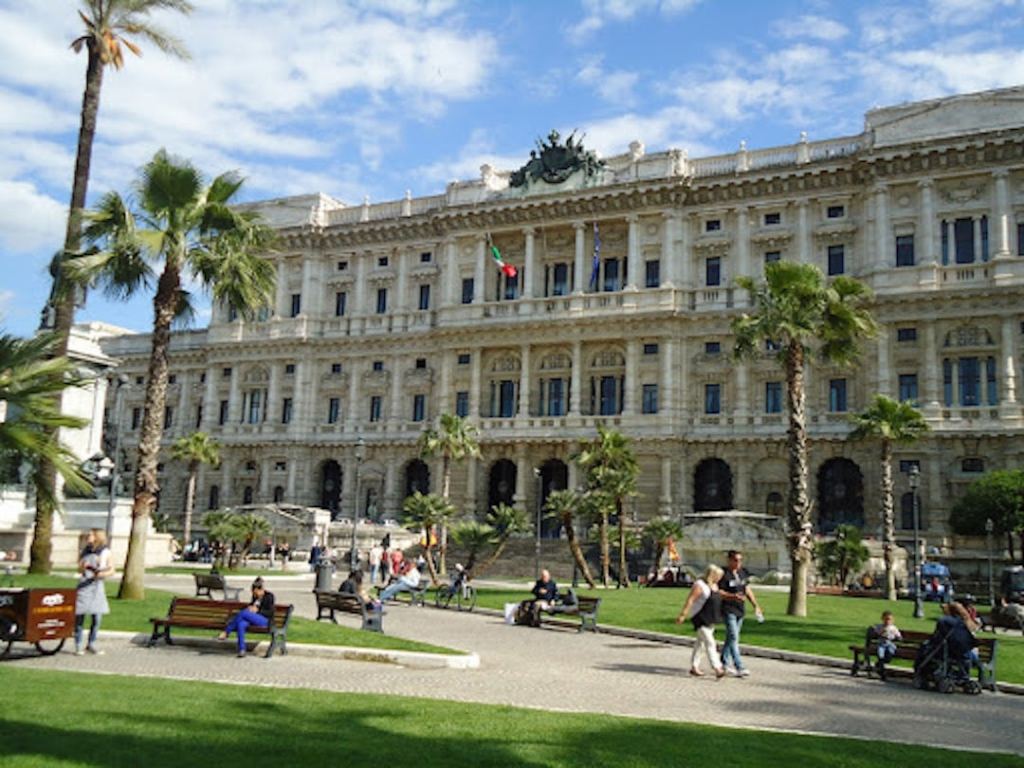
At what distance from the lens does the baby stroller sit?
14633mm

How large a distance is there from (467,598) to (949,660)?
15.0 meters

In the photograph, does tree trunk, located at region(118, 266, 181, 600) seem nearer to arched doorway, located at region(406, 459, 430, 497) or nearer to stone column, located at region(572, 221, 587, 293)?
stone column, located at region(572, 221, 587, 293)

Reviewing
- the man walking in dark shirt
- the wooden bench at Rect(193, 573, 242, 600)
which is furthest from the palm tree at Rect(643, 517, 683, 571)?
the man walking in dark shirt

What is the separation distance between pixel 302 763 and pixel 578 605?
47.7 feet

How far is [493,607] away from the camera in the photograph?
87.7ft

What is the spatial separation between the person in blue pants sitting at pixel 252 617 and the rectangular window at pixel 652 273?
132ft

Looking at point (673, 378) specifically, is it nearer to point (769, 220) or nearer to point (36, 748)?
point (769, 220)

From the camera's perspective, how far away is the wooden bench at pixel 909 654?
1511cm

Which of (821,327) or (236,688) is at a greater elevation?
(821,327)

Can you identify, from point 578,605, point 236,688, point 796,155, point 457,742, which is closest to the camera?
point 457,742

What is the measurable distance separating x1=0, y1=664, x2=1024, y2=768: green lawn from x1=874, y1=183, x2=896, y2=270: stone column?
4125cm

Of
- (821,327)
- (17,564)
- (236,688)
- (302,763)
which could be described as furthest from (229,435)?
(302,763)

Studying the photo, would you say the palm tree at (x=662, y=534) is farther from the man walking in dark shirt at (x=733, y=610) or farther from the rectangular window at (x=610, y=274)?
the man walking in dark shirt at (x=733, y=610)

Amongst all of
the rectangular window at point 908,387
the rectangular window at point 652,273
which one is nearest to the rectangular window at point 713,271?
the rectangular window at point 652,273
